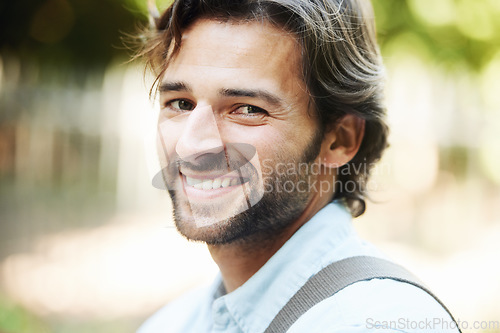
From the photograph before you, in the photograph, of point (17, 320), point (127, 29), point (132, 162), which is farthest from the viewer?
point (132, 162)

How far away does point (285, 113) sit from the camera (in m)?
1.73

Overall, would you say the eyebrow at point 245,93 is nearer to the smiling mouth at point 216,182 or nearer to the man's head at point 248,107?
the man's head at point 248,107

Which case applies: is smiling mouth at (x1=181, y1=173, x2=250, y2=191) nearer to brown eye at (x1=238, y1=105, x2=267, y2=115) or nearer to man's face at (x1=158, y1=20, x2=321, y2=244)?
man's face at (x1=158, y1=20, x2=321, y2=244)

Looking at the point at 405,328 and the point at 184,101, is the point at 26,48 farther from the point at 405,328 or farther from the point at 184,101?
the point at 405,328

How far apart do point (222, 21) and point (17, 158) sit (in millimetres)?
6718

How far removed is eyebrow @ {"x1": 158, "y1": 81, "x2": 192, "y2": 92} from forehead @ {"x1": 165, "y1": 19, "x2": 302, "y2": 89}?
0.05 m

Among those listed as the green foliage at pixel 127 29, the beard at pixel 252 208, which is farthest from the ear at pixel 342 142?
the green foliage at pixel 127 29

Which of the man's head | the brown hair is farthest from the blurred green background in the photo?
the man's head

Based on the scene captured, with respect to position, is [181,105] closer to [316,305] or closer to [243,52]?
[243,52]

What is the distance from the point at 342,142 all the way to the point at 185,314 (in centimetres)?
96

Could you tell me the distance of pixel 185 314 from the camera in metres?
2.06

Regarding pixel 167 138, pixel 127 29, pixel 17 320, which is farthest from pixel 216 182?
pixel 127 29

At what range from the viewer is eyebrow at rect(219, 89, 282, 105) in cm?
165

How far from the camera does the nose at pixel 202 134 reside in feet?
5.43
